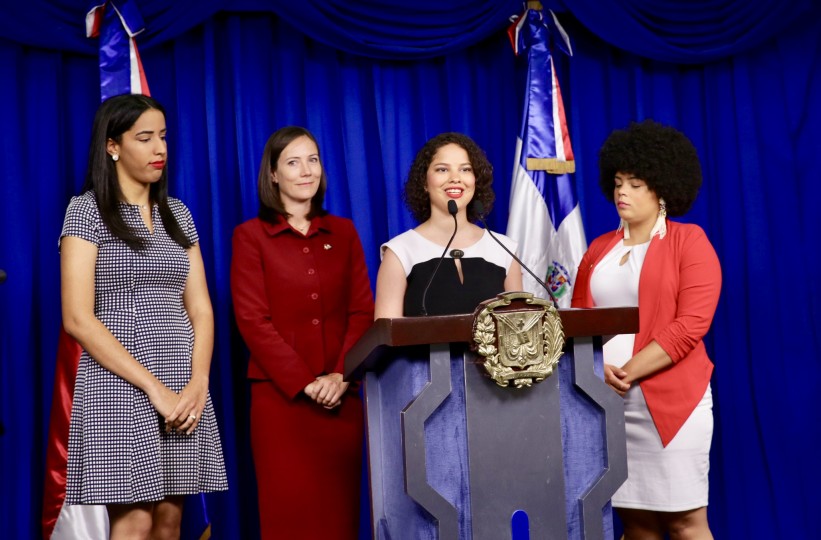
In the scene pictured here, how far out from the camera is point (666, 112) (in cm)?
488

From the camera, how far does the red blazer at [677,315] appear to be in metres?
3.20

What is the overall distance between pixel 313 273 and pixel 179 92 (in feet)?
4.03

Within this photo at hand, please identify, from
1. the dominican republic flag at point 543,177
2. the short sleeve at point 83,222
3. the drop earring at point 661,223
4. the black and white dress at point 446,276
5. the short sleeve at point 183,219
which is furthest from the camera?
the dominican republic flag at point 543,177

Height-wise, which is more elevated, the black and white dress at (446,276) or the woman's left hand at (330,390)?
the black and white dress at (446,276)

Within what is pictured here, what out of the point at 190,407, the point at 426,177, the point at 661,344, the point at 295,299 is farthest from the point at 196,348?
the point at 661,344

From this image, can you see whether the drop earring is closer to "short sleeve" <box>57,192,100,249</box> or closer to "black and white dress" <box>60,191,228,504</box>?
"black and white dress" <box>60,191,228,504</box>

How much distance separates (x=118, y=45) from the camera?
13.1 ft

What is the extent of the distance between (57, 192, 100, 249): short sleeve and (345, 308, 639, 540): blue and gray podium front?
108cm

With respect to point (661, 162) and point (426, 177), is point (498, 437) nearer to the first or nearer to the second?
point (426, 177)

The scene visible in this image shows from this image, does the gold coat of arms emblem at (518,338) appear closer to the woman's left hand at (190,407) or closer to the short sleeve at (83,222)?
the woman's left hand at (190,407)

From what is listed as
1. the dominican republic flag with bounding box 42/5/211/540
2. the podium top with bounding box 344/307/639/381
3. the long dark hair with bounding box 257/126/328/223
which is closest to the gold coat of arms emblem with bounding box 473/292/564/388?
the podium top with bounding box 344/307/639/381

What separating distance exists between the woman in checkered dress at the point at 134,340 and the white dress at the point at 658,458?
50.7 inches

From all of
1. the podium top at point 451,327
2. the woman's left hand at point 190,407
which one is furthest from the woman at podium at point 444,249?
the podium top at point 451,327

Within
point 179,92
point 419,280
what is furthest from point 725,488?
point 179,92
